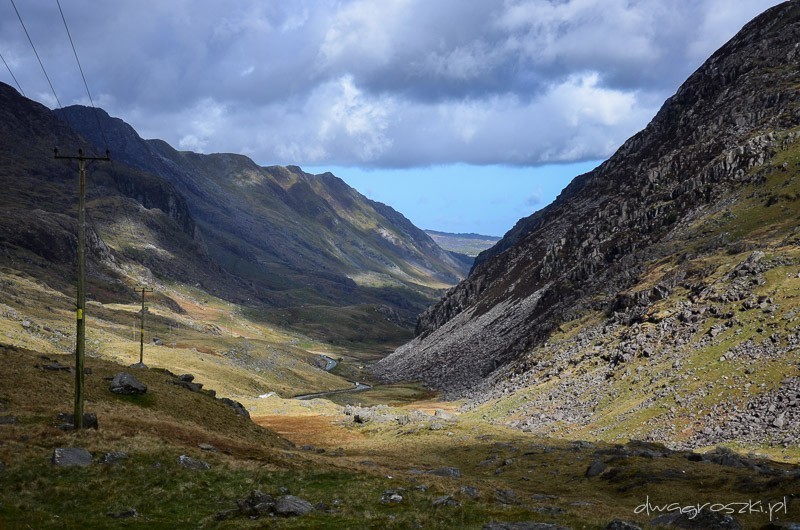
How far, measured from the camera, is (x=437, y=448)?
76.0 meters

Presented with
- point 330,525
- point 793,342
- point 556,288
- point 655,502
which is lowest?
point 655,502

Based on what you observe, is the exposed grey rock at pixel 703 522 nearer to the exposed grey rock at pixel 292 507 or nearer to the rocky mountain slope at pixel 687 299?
the exposed grey rock at pixel 292 507

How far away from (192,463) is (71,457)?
19.7ft

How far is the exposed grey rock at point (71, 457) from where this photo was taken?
31.5m

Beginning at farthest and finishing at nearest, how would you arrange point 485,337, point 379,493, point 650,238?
point 485,337, point 650,238, point 379,493

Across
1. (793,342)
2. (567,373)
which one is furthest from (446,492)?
(567,373)

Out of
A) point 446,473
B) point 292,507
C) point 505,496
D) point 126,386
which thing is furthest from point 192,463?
point 126,386

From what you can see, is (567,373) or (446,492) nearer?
(446,492)

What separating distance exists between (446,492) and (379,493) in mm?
4169

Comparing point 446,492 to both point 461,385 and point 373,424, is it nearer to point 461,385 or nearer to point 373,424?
point 373,424

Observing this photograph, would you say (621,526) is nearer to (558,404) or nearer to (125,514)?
(125,514)

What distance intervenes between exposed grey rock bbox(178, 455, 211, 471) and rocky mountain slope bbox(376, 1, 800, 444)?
55.2 metres

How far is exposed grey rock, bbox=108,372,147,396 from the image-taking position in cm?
5534

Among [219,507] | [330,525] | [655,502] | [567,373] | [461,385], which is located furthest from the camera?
[461,385]
